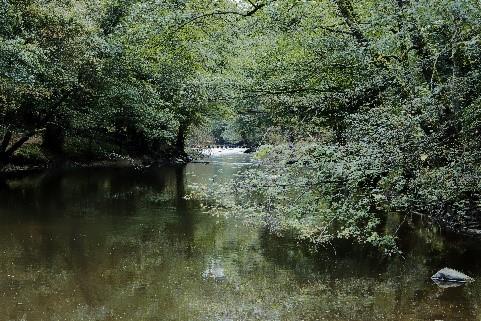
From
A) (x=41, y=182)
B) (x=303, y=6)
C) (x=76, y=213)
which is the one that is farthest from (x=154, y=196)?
(x=303, y=6)

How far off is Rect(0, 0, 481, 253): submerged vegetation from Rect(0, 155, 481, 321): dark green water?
85 cm

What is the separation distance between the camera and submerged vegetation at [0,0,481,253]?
8.03m

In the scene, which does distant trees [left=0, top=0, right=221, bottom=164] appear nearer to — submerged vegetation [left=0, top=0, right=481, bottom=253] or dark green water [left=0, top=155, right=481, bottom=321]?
submerged vegetation [left=0, top=0, right=481, bottom=253]

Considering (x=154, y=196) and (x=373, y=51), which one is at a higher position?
(x=373, y=51)

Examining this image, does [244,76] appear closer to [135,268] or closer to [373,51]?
[373,51]

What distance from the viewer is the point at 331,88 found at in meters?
13.0

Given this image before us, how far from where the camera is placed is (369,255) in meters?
12.0

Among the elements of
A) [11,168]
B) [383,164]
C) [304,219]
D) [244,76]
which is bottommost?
[11,168]

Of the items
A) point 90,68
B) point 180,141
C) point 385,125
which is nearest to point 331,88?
point 385,125

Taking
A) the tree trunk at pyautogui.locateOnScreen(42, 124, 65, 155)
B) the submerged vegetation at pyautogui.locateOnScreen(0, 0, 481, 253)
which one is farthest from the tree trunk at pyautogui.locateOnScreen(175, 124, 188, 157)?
the submerged vegetation at pyautogui.locateOnScreen(0, 0, 481, 253)

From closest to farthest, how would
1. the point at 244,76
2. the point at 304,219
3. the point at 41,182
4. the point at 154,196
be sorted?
the point at 304,219 < the point at 244,76 < the point at 154,196 < the point at 41,182

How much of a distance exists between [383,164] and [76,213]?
1150cm

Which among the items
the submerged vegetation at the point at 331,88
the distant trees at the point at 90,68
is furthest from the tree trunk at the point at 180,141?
the submerged vegetation at the point at 331,88

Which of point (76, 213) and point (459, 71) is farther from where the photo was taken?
point (76, 213)
